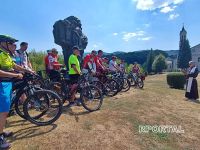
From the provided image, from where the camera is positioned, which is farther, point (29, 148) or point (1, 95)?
point (29, 148)

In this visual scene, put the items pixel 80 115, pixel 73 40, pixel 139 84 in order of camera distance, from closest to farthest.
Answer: pixel 80 115
pixel 139 84
pixel 73 40

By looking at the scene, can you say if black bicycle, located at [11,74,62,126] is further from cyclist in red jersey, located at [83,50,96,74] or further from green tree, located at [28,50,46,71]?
green tree, located at [28,50,46,71]

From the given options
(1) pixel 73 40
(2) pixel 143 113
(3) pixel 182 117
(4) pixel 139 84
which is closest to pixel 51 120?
(2) pixel 143 113

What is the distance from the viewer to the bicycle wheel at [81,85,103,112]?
8.07m

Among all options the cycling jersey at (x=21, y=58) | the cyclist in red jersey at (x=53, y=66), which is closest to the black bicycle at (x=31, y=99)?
the cycling jersey at (x=21, y=58)

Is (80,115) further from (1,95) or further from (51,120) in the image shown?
(1,95)

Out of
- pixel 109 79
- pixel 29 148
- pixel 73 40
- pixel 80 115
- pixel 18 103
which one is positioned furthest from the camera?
pixel 73 40

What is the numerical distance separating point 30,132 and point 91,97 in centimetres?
266

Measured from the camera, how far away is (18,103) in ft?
20.6

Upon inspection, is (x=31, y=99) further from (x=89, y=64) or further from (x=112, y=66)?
(x=112, y=66)

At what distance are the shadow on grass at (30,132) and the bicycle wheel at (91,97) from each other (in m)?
1.92

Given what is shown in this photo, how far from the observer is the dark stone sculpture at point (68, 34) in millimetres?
18331

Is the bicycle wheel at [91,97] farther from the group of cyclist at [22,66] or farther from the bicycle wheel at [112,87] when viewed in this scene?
the bicycle wheel at [112,87]

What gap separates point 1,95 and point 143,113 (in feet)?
16.8
